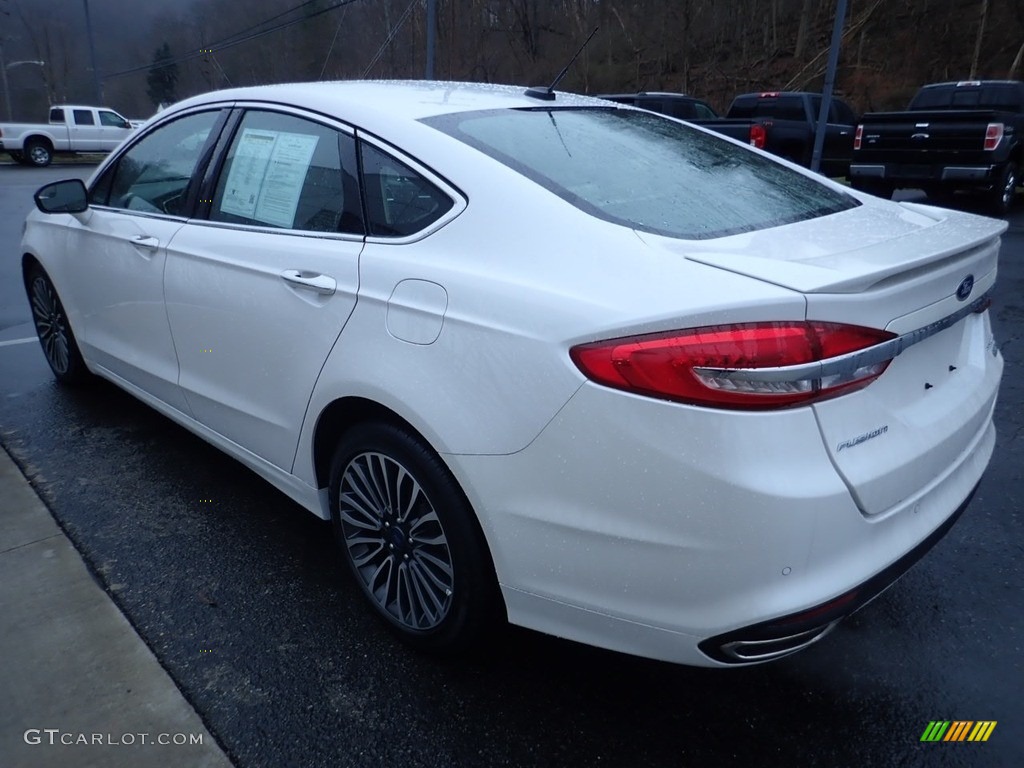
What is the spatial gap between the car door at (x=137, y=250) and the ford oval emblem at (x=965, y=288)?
2.65 metres

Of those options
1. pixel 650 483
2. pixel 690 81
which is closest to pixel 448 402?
pixel 650 483

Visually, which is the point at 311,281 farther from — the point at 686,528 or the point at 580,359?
the point at 686,528

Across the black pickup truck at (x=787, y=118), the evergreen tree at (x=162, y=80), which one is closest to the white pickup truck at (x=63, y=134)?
the black pickup truck at (x=787, y=118)

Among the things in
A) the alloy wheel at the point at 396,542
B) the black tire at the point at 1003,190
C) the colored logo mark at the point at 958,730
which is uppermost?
the black tire at the point at 1003,190

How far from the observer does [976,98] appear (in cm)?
1369

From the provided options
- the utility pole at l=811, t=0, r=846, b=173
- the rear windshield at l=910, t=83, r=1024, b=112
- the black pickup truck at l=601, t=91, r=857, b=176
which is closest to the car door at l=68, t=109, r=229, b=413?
the utility pole at l=811, t=0, r=846, b=173

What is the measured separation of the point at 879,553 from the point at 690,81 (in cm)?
4134

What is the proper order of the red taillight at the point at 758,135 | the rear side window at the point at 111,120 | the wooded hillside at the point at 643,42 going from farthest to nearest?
the wooded hillside at the point at 643,42 < the rear side window at the point at 111,120 < the red taillight at the point at 758,135

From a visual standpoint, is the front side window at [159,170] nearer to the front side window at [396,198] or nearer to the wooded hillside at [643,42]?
the front side window at [396,198]

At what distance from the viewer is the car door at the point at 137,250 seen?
331cm

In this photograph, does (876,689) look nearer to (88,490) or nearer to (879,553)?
(879,553)

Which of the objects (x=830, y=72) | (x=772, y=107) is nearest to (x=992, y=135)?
(x=830, y=72)

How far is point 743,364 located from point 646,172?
3.14 ft

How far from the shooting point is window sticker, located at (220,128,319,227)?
9.05ft
